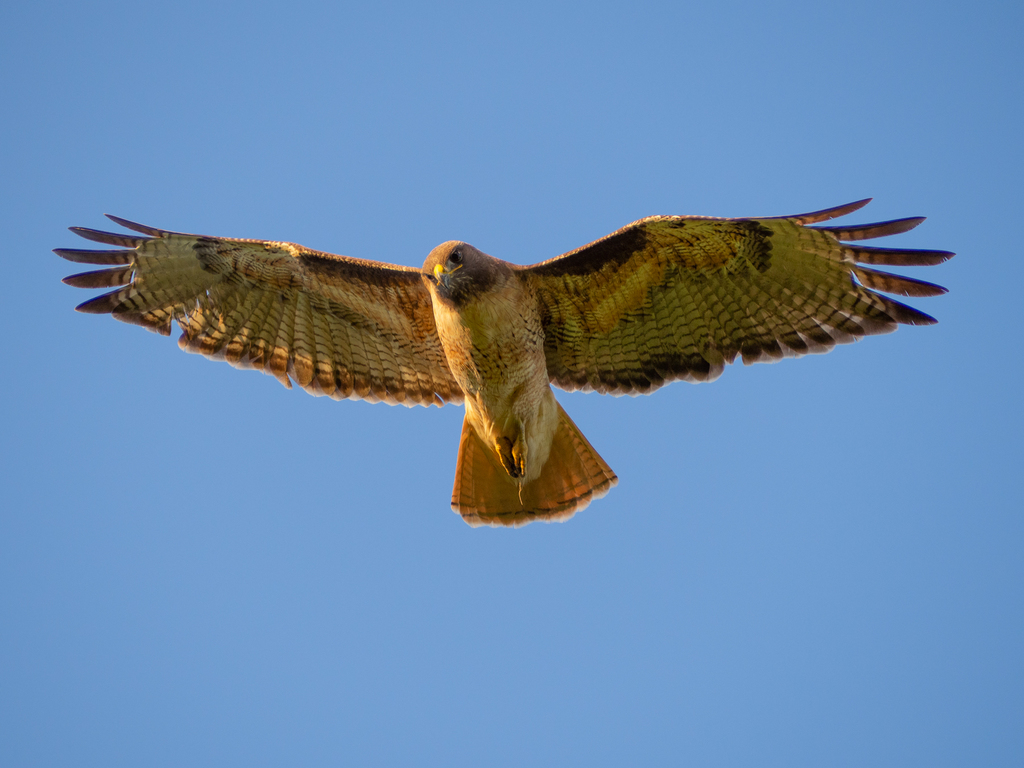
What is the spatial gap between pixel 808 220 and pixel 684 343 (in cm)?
146

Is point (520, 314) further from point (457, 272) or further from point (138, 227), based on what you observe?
point (138, 227)

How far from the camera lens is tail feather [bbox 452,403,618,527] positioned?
7.25 meters

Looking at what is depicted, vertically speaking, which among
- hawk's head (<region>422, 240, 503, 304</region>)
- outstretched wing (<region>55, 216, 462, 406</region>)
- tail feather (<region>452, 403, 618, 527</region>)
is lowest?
tail feather (<region>452, 403, 618, 527</region>)

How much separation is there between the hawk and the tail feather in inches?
0.5

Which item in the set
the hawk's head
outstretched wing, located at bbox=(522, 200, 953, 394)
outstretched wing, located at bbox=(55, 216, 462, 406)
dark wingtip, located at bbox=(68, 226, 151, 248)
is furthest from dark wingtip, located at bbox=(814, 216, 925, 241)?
dark wingtip, located at bbox=(68, 226, 151, 248)

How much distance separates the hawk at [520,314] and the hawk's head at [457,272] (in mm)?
11

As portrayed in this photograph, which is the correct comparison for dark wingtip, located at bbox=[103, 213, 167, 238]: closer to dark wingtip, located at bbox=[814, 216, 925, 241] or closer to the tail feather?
A: the tail feather

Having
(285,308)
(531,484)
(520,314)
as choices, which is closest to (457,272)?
(520,314)

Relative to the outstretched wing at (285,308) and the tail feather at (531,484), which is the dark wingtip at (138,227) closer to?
the outstretched wing at (285,308)

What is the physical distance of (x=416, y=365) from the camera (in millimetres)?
7602

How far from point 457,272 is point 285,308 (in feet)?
6.31

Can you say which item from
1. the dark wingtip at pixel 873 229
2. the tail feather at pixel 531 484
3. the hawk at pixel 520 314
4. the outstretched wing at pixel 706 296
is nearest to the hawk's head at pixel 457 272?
the hawk at pixel 520 314

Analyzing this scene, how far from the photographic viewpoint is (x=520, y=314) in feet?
21.9

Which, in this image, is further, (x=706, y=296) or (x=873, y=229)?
(x=706, y=296)
